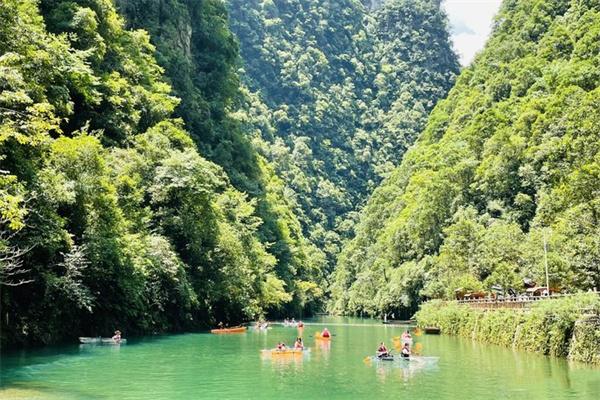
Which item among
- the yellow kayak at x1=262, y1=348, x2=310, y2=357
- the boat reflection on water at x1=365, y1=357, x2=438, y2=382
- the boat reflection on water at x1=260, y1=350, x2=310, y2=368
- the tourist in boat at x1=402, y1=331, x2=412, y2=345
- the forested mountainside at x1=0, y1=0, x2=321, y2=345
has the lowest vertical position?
the boat reflection on water at x1=365, y1=357, x2=438, y2=382

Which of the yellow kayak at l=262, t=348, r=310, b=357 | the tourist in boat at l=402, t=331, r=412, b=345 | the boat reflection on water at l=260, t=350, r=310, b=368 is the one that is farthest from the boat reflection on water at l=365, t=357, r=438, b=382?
the yellow kayak at l=262, t=348, r=310, b=357

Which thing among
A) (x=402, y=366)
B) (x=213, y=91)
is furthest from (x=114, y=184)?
(x=213, y=91)

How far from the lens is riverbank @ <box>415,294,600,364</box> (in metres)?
29.1

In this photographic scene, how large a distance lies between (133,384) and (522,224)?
52.4 m

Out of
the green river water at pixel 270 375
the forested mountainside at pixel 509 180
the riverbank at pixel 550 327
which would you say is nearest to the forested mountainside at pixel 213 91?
the forested mountainside at pixel 509 180

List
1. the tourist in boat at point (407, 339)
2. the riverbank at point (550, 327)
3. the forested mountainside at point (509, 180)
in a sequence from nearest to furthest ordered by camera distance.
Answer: the riverbank at point (550, 327), the tourist in boat at point (407, 339), the forested mountainside at point (509, 180)

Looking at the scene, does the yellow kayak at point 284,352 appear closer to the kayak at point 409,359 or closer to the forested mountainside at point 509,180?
the kayak at point 409,359

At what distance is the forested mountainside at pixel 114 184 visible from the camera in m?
30.6

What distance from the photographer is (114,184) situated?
46344 millimetres

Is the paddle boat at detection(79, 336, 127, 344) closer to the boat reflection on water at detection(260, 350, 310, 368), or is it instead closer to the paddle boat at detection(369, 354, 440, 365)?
the boat reflection on water at detection(260, 350, 310, 368)

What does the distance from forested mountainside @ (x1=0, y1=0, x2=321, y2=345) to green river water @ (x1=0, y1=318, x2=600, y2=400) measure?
3.88 m

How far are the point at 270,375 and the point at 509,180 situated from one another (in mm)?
50396

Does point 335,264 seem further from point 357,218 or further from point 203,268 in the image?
point 203,268

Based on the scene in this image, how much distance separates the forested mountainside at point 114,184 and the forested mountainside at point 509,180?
788 inches
